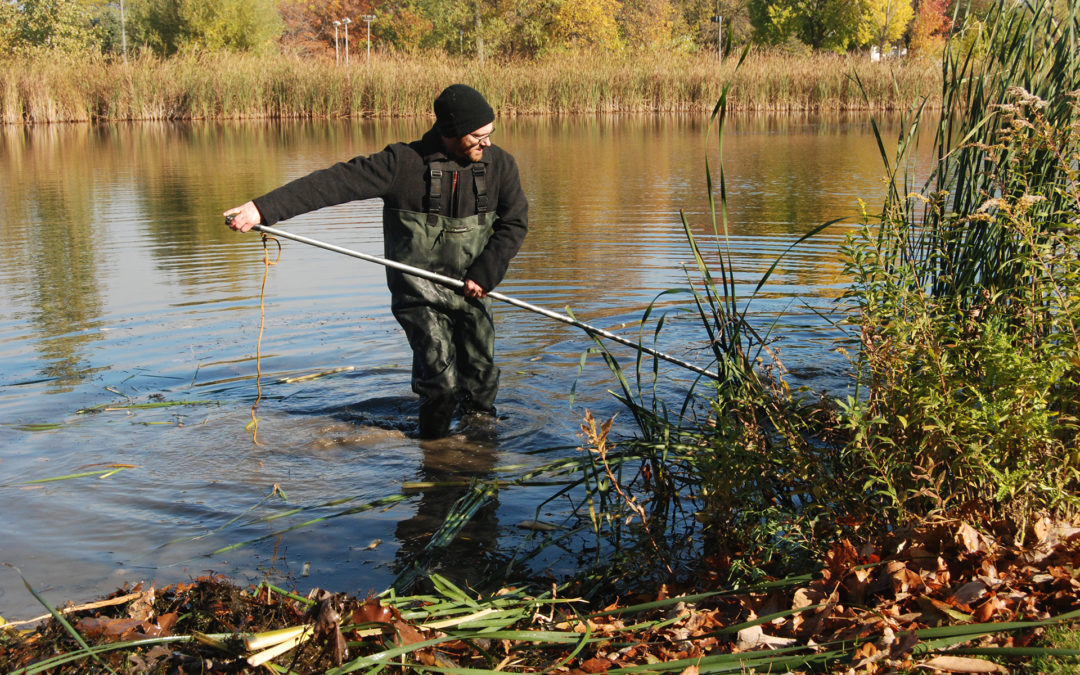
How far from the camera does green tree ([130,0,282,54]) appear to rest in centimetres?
5284

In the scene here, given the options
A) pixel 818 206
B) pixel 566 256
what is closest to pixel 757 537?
pixel 566 256

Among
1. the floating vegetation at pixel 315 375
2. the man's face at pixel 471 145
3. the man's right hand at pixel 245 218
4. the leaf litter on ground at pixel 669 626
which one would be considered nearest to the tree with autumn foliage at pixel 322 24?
the floating vegetation at pixel 315 375

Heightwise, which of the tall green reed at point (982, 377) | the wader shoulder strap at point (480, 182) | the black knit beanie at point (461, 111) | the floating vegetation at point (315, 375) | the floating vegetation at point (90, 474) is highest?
the black knit beanie at point (461, 111)

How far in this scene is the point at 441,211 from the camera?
5301 millimetres

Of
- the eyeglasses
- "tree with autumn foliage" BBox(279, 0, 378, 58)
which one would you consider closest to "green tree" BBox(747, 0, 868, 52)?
"tree with autumn foliage" BBox(279, 0, 378, 58)

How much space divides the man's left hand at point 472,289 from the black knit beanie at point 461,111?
0.81m

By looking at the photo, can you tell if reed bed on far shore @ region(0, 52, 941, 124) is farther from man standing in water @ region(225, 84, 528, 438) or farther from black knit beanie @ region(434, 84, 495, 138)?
black knit beanie @ region(434, 84, 495, 138)

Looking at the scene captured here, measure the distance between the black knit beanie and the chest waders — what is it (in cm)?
27

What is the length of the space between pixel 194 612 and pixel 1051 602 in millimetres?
2850

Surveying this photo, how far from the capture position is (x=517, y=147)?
933 inches

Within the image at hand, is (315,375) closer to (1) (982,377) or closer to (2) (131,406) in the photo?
(2) (131,406)

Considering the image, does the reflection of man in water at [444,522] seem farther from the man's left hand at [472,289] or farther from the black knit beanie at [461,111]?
the black knit beanie at [461,111]

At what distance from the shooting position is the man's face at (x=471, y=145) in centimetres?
507

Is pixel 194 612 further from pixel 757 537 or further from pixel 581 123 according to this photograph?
pixel 581 123
